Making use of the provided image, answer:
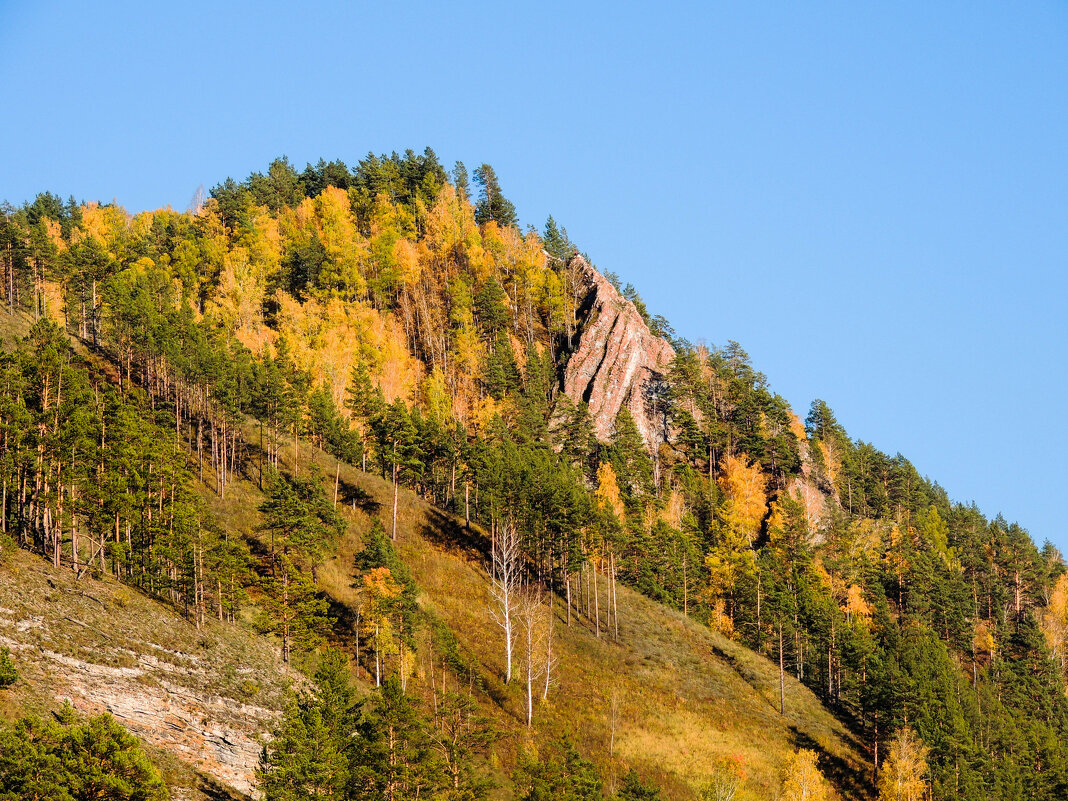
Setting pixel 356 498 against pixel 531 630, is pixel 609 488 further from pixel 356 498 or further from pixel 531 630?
pixel 531 630

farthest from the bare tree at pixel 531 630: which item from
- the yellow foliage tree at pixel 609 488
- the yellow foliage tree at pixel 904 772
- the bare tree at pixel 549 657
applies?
the yellow foliage tree at pixel 904 772

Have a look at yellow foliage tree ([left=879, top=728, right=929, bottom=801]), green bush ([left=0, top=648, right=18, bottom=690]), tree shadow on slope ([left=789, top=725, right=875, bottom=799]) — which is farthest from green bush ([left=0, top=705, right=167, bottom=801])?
tree shadow on slope ([left=789, top=725, right=875, bottom=799])

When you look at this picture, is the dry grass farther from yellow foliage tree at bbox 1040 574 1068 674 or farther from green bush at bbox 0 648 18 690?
yellow foliage tree at bbox 1040 574 1068 674

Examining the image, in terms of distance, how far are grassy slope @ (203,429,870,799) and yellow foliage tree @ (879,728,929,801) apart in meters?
3.12

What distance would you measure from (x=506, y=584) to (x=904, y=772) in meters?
31.3

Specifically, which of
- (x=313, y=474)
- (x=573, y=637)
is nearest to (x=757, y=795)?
(x=573, y=637)

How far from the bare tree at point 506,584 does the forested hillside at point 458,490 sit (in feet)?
1.91

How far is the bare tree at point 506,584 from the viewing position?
70.9 m

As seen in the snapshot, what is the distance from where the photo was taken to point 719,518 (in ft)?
358

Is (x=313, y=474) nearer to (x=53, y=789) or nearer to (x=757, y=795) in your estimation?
(x=757, y=795)

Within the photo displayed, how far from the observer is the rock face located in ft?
408

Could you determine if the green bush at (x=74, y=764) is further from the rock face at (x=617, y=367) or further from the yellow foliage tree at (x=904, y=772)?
the rock face at (x=617, y=367)

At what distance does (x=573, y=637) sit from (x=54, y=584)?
135 ft

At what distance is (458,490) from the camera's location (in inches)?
3910
